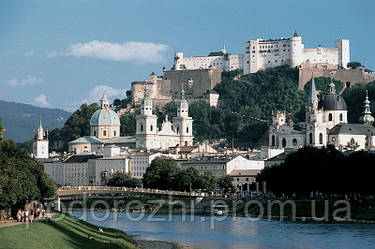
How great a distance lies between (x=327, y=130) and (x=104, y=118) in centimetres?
4925

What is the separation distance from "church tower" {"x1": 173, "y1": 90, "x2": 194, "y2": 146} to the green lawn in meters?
108

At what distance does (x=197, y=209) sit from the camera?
106m

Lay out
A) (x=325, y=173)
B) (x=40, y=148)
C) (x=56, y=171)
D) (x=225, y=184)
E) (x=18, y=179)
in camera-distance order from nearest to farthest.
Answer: (x=18, y=179) < (x=325, y=173) < (x=225, y=184) < (x=56, y=171) < (x=40, y=148)

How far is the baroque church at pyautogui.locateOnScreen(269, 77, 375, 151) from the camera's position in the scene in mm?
149625

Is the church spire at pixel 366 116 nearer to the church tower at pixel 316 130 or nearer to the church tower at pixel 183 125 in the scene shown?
the church tower at pixel 316 130

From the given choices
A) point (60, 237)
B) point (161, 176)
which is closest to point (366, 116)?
point (161, 176)

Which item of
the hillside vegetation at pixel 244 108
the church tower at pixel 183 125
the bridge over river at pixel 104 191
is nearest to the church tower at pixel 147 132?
the church tower at pixel 183 125

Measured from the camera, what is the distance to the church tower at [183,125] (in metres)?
176

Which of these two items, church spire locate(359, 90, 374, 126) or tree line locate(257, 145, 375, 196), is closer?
tree line locate(257, 145, 375, 196)

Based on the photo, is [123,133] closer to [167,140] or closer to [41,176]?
[167,140]

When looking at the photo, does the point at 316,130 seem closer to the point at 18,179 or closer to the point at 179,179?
the point at 179,179

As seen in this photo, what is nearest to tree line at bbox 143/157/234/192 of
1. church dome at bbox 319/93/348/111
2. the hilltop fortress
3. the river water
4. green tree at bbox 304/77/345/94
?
the river water

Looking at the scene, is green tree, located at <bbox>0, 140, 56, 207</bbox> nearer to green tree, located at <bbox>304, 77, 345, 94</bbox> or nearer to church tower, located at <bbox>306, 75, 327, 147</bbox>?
church tower, located at <bbox>306, 75, 327, 147</bbox>

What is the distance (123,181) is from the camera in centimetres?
13838
